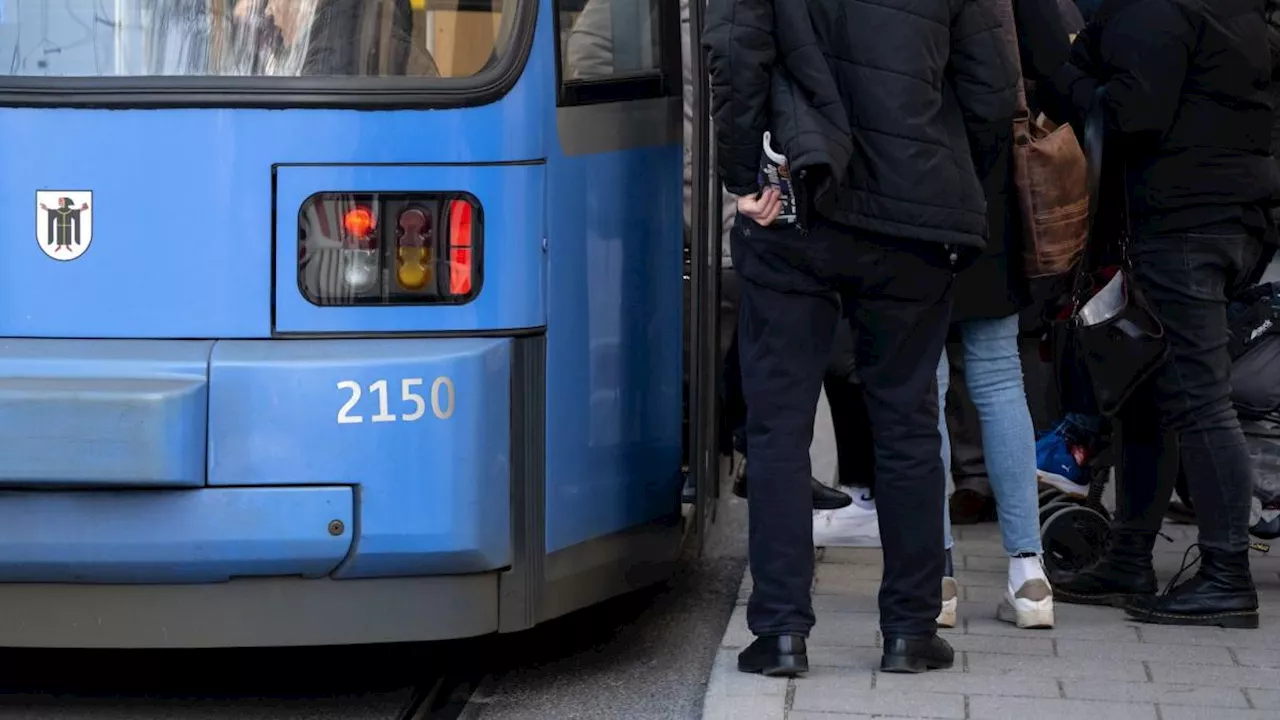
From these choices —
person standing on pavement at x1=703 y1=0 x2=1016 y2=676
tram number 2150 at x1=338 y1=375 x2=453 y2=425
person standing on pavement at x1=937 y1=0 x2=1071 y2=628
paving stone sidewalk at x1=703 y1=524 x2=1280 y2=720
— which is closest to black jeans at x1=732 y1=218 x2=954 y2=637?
person standing on pavement at x1=703 y1=0 x2=1016 y2=676

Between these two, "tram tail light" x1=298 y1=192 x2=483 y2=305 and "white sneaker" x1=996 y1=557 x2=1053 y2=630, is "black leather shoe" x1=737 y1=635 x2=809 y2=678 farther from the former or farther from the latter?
"tram tail light" x1=298 y1=192 x2=483 y2=305

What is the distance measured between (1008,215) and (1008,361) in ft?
1.13

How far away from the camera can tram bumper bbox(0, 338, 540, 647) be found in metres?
3.66

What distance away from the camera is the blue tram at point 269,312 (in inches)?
145

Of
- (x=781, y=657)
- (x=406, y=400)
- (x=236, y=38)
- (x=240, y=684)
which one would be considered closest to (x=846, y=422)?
(x=781, y=657)

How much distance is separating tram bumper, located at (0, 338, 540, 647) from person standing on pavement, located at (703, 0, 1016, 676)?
591mm

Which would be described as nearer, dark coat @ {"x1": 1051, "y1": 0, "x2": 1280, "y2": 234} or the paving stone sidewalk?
the paving stone sidewalk

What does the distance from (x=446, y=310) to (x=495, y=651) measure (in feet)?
4.13

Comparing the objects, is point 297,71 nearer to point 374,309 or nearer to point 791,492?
point 374,309

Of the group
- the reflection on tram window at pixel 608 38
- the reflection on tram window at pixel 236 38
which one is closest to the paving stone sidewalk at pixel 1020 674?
the reflection on tram window at pixel 608 38

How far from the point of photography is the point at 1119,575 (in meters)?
5.06

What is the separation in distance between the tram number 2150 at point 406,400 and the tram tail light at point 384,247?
16cm

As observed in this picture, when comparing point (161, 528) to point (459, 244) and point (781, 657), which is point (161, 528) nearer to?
point (459, 244)

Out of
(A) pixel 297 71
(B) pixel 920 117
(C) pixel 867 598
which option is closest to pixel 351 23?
(A) pixel 297 71
